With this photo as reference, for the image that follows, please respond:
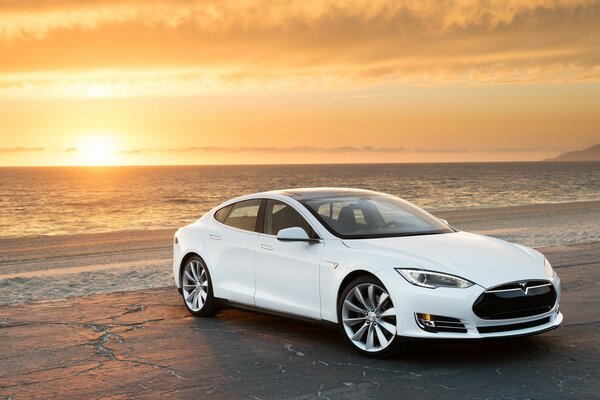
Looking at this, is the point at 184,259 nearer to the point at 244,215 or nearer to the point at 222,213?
the point at 222,213

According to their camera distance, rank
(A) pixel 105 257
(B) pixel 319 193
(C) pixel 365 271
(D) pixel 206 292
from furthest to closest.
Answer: (A) pixel 105 257, (D) pixel 206 292, (B) pixel 319 193, (C) pixel 365 271

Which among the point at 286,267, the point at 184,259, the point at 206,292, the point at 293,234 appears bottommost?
the point at 206,292

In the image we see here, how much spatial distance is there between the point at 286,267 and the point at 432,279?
5.98 ft

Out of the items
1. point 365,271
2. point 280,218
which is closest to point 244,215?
point 280,218

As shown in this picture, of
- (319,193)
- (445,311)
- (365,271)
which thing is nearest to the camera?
(445,311)

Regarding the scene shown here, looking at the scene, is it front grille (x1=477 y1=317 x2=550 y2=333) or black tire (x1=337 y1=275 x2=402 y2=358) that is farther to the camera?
black tire (x1=337 y1=275 x2=402 y2=358)

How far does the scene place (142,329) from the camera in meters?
9.08

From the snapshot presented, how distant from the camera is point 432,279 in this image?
7.05 meters

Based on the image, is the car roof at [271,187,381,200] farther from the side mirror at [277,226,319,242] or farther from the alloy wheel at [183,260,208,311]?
the alloy wheel at [183,260,208,311]

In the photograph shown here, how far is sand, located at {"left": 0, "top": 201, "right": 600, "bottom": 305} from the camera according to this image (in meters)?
14.1

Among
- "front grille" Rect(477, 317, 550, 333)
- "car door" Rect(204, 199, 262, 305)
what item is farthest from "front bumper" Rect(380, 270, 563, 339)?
"car door" Rect(204, 199, 262, 305)

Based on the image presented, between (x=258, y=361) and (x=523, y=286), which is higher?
(x=523, y=286)

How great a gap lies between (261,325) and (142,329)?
132cm

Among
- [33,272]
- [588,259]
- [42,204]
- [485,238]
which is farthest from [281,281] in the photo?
[42,204]
